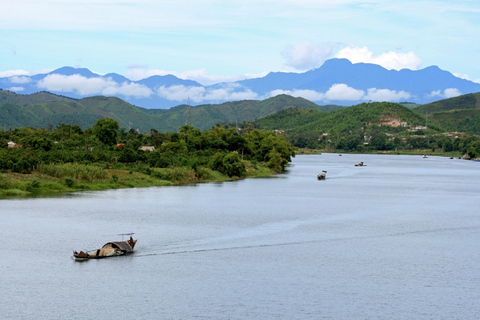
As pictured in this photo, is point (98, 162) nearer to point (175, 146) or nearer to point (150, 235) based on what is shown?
point (175, 146)

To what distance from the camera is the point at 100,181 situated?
6344 cm

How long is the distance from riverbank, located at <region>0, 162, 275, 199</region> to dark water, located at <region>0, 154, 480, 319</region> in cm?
444

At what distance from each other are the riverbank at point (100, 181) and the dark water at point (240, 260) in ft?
14.6

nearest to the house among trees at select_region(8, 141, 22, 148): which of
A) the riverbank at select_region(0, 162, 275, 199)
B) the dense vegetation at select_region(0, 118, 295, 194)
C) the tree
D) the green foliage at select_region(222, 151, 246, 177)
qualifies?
the dense vegetation at select_region(0, 118, 295, 194)

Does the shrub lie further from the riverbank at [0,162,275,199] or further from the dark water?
the dark water

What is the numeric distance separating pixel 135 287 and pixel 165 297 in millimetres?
2019

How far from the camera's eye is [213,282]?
→ 26.9 meters

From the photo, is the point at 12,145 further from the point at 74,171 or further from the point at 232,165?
the point at 232,165

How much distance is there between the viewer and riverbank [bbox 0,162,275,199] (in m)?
55.2

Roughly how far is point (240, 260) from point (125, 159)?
4615cm

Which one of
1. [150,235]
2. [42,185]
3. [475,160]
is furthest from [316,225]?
[475,160]

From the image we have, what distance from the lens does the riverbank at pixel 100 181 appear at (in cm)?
5516

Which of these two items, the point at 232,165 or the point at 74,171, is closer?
the point at 74,171

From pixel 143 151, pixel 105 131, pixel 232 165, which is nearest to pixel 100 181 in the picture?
pixel 143 151
